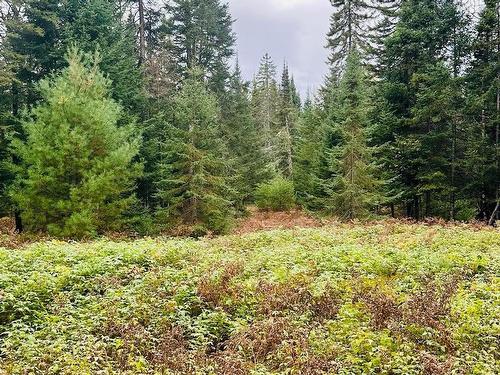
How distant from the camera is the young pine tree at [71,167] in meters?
16.8

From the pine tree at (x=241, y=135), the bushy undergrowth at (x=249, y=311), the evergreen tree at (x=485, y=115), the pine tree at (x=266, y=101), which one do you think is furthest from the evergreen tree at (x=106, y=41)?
the pine tree at (x=266, y=101)

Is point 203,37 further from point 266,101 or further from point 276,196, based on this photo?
point 266,101

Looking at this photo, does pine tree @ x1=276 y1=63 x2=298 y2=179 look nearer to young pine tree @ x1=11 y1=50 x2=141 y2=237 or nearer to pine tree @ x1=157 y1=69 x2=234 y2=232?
pine tree @ x1=157 y1=69 x2=234 y2=232

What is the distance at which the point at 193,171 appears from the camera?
22.1 metres

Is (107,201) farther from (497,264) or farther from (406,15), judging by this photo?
(406,15)

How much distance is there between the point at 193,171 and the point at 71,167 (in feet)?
21.9

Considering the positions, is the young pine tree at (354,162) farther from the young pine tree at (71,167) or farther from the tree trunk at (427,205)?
the young pine tree at (71,167)

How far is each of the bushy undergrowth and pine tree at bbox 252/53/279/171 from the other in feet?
116

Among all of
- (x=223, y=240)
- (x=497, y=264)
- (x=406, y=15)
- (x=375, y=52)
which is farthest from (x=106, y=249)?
(x=375, y=52)

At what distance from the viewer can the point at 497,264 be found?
9.70 metres

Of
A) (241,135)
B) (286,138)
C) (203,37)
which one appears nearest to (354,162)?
(241,135)

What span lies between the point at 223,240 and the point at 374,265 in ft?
19.8

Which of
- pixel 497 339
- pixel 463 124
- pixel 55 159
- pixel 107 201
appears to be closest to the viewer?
pixel 497 339

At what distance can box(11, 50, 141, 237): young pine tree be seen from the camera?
16766 millimetres
